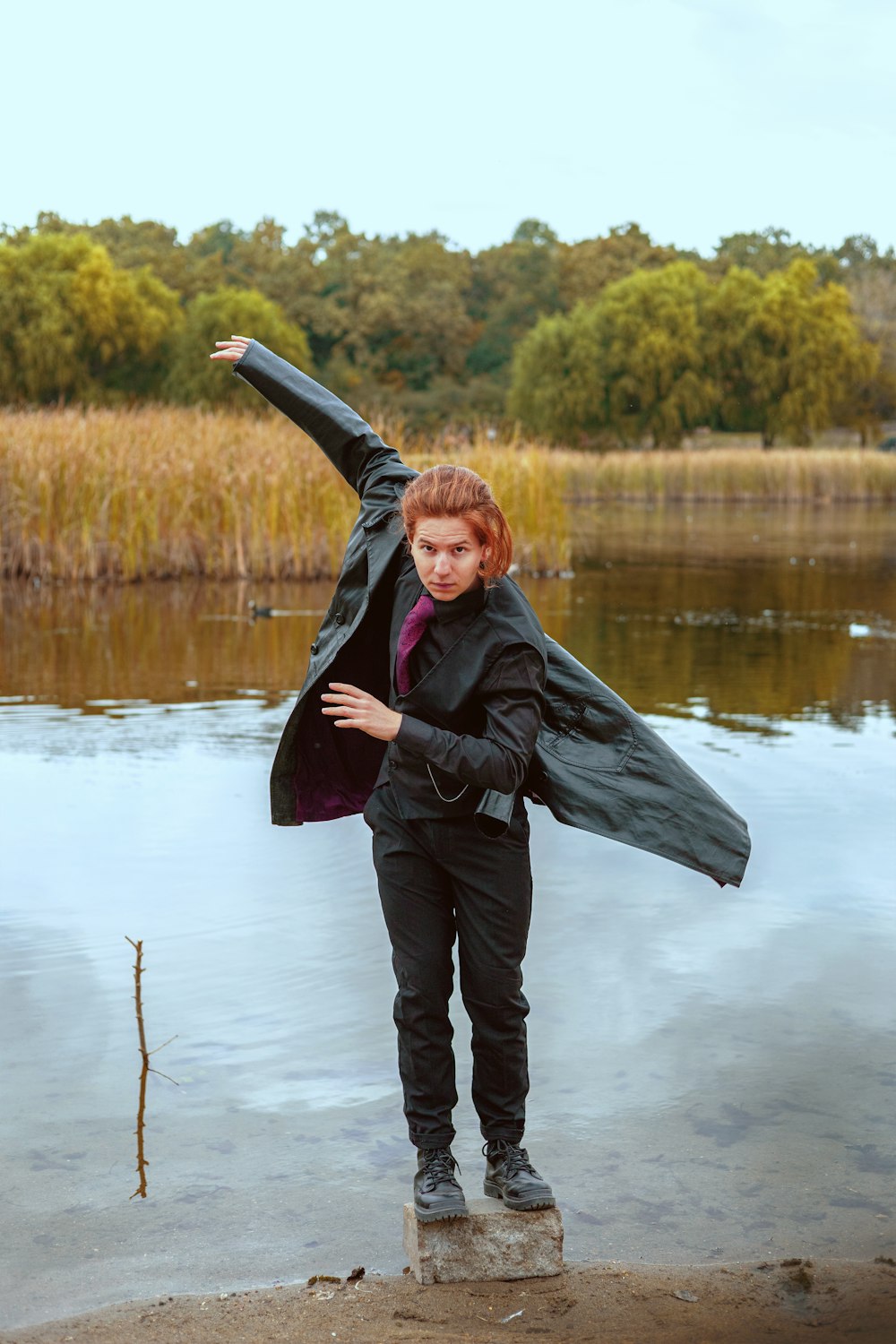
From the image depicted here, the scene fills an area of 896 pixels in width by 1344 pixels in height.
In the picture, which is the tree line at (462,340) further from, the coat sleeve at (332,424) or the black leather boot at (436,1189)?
the black leather boot at (436,1189)

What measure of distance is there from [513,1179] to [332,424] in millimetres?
1643

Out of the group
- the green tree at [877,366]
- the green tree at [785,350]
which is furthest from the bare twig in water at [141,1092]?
the green tree at [877,366]

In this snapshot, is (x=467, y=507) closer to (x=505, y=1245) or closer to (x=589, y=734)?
(x=589, y=734)

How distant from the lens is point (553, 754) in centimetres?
309

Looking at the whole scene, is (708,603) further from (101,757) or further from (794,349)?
(794,349)

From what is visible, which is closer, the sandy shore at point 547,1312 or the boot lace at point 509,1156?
the sandy shore at point 547,1312

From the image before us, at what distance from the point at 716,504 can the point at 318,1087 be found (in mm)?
36364

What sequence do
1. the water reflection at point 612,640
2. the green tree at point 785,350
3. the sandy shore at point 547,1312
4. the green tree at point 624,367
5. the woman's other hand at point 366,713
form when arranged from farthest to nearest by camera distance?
the green tree at point 785,350
the green tree at point 624,367
the water reflection at point 612,640
the woman's other hand at point 366,713
the sandy shore at point 547,1312

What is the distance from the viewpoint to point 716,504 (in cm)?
3900

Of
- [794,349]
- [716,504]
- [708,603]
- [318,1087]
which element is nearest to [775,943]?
[318,1087]

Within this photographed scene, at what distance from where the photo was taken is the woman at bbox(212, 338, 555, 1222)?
2.86m

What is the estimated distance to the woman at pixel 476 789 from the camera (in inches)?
112

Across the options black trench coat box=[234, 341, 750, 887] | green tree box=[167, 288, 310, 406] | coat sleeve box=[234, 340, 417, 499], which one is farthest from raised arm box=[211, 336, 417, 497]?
green tree box=[167, 288, 310, 406]

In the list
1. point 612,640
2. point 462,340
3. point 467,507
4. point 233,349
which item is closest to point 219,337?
point 462,340
